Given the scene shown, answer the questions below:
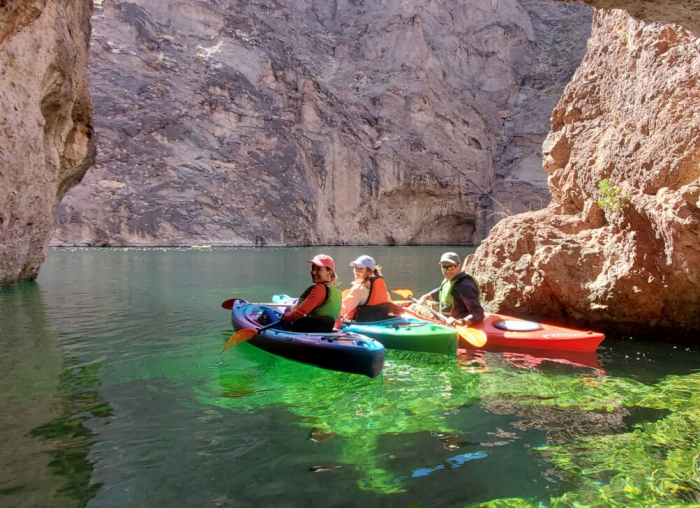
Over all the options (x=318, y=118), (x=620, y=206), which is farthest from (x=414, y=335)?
(x=318, y=118)

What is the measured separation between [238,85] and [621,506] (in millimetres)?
44068

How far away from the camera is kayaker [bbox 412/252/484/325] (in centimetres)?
657

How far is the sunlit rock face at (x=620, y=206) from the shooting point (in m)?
5.79

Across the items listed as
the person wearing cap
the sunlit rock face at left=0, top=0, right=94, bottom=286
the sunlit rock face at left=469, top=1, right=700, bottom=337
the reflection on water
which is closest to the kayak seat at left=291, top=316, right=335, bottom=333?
the person wearing cap

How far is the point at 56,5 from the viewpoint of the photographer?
39.9 ft

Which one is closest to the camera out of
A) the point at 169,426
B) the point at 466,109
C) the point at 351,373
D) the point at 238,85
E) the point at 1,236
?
the point at 169,426

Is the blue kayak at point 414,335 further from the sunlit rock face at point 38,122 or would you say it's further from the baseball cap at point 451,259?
the sunlit rock face at point 38,122

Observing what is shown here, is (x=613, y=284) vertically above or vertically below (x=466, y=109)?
below

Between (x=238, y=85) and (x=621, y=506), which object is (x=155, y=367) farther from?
(x=238, y=85)

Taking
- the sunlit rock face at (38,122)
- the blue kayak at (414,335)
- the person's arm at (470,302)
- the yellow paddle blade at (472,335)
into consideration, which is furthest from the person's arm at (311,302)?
the sunlit rock face at (38,122)

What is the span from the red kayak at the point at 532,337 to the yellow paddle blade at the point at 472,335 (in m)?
0.30

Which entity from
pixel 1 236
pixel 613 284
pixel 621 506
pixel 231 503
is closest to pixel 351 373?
pixel 231 503

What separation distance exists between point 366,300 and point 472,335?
5.27 feet

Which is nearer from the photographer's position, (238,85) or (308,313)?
(308,313)
